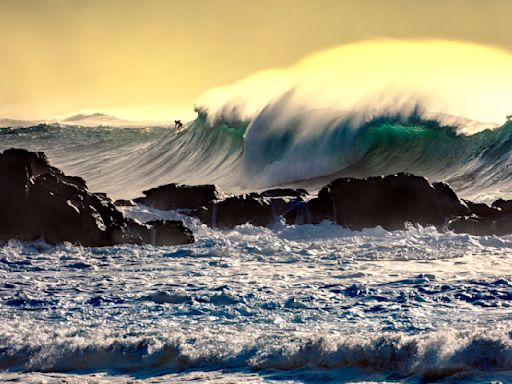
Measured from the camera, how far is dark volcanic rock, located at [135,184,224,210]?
17562mm

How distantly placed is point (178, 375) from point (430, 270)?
495 cm

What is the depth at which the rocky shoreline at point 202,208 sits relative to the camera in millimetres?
13875

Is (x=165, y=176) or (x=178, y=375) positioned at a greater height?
(x=165, y=176)

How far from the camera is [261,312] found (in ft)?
29.1

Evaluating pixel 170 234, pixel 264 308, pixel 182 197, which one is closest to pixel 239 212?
pixel 182 197


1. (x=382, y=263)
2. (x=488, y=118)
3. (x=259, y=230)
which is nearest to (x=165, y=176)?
(x=488, y=118)

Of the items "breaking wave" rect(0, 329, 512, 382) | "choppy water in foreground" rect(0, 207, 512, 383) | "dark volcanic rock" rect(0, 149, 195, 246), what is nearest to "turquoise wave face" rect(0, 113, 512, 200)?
"choppy water in foreground" rect(0, 207, 512, 383)

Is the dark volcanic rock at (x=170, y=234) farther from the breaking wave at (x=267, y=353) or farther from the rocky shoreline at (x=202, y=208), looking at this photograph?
the breaking wave at (x=267, y=353)

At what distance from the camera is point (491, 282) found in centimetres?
1016

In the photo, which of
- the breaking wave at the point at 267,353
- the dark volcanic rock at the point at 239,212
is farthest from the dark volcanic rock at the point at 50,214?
the breaking wave at the point at 267,353

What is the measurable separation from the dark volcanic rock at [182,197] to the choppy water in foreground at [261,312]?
347 centimetres

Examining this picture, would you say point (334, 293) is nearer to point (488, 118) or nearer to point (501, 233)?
point (501, 233)

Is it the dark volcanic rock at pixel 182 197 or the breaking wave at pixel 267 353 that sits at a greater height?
the dark volcanic rock at pixel 182 197

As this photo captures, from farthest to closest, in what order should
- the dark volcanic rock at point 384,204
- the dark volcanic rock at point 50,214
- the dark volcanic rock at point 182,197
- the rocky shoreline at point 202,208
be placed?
1. the dark volcanic rock at point 182,197
2. the dark volcanic rock at point 384,204
3. the rocky shoreline at point 202,208
4. the dark volcanic rock at point 50,214
